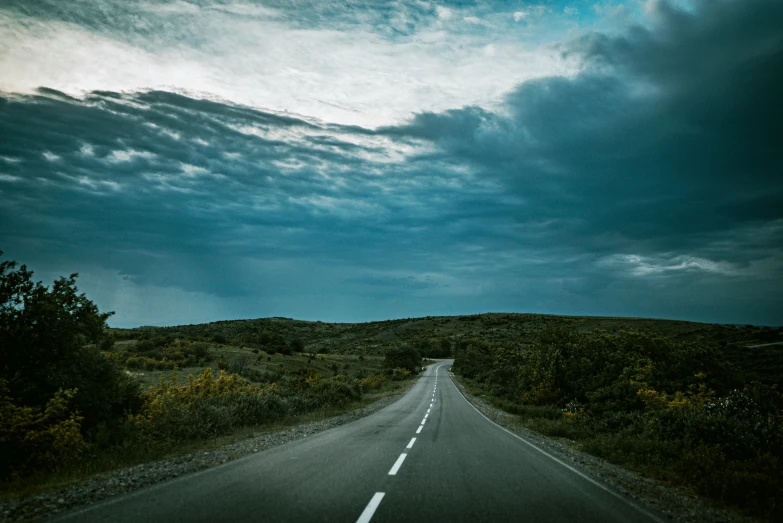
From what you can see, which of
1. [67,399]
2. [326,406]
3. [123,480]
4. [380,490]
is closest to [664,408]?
[380,490]

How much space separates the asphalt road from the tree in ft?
15.8

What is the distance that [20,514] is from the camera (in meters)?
6.48

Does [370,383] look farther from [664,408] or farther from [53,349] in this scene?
[53,349]

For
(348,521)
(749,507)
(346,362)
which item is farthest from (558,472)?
(346,362)

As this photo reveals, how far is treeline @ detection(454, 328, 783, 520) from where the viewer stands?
923 cm

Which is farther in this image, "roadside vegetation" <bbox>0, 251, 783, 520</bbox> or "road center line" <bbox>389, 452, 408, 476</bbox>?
"roadside vegetation" <bbox>0, 251, 783, 520</bbox>

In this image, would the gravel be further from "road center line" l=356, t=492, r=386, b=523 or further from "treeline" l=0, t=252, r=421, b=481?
"road center line" l=356, t=492, r=386, b=523

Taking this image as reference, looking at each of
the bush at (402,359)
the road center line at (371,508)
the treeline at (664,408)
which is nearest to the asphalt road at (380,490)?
the road center line at (371,508)

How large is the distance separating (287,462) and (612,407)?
45.6 ft

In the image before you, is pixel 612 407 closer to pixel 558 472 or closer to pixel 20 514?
pixel 558 472

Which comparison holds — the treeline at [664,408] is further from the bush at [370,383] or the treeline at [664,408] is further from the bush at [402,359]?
the bush at [402,359]

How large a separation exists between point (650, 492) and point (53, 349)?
13.7 meters

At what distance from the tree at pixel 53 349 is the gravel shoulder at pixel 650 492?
12.1 metres

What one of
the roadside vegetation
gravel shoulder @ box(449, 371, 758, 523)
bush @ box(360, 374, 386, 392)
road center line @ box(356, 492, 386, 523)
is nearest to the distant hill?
bush @ box(360, 374, 386, 392)
